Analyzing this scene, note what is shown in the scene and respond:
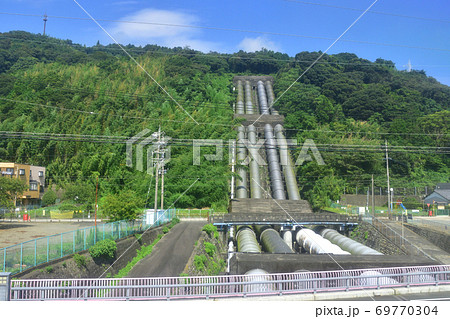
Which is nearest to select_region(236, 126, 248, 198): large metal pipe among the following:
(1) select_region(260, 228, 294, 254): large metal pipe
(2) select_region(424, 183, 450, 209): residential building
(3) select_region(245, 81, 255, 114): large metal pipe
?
(3) select_region(245, 81, 255, 114): large metal pipe

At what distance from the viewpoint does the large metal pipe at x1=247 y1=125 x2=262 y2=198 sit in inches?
1903

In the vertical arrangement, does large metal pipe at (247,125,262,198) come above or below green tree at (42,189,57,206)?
above

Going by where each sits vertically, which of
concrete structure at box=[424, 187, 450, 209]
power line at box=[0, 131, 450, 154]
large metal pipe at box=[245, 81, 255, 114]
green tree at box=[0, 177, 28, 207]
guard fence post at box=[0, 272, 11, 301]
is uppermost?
large metal pipe at box=[245, 81, 255, 114]

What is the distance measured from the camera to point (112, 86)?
65.9 metres

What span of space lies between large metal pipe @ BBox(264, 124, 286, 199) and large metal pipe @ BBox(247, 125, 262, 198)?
1958 mm

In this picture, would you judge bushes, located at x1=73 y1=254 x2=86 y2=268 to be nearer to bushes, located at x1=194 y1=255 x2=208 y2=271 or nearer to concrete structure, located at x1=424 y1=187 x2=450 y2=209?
bushes, located at x1=194 y1=255 x2=208 y2=271

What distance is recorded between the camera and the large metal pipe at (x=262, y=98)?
238 feet

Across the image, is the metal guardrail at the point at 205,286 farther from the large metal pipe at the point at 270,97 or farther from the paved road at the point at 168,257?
the large metal pipe at the point at 270,97

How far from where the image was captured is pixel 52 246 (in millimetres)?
15531

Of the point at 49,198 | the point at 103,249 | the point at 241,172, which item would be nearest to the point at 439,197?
the point at 241,172

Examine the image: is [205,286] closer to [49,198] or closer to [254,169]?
[49,198]

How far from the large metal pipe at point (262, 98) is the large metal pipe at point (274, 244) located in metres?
42.1

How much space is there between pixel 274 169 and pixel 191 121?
1483cm

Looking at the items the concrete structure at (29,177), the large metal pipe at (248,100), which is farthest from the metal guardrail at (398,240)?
the large metal pipe at (248,100)
